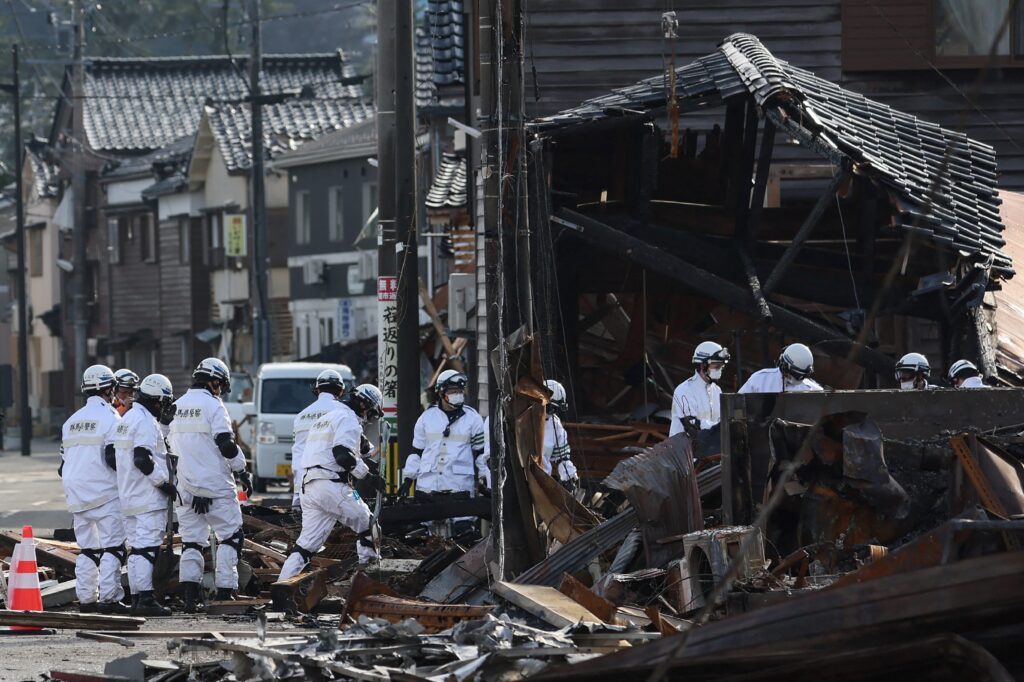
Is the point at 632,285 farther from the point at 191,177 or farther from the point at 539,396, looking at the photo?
the point at 191,177

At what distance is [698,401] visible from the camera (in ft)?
54.6

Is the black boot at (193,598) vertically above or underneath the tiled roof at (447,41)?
underneath

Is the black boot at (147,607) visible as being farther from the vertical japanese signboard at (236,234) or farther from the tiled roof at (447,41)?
the vertical japanese signboard at (236,234)

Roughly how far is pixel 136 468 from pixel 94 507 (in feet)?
1.54

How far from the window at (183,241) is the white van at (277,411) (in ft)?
78.7

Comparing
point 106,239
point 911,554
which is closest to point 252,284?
point 106,239

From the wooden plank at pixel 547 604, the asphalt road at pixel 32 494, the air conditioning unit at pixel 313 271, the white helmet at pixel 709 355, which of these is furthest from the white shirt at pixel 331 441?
the air conditioning unit at pixel 313 271

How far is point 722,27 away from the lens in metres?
24.2

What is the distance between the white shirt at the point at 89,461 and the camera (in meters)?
14.7

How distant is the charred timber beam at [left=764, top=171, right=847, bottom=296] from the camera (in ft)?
53.5

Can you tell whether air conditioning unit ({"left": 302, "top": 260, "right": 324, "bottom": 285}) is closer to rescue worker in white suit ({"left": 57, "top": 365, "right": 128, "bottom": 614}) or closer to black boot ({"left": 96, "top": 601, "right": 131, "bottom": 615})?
rescue worker in white suit ({"left": 57, "top": 365, "right": 128, "bottom": 614})

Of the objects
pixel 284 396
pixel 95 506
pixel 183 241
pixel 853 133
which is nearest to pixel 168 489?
pixel 95 506

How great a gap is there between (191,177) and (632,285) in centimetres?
3529

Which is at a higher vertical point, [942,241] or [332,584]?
[942,241]
